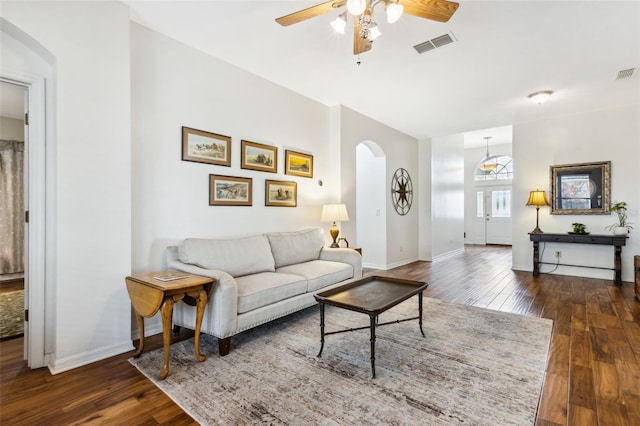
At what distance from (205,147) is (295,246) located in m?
1.49

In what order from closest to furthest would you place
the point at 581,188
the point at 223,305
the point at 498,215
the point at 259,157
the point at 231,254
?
the point at 223,305 < the point at 231,254 < the point at 259,157 < the point at 581,188 < the point at 498,215

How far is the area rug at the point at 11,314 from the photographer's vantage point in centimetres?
278

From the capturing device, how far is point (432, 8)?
6.51 ft

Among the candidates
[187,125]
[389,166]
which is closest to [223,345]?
[187,125]

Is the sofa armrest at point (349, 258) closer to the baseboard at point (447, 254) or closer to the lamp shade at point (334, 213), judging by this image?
the lamp shade at point (334, 213)

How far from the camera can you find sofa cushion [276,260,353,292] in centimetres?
317

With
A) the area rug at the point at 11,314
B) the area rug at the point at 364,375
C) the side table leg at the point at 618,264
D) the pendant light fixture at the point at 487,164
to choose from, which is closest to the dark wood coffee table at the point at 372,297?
the area rug at the point at 364,375

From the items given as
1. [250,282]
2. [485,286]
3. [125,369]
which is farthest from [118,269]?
[485,286]

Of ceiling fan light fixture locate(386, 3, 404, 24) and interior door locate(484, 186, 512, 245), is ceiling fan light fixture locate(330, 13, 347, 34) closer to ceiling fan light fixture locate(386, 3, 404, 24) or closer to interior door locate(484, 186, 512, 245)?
ceiling fan light fixture locate(386, 3, 404, 24)

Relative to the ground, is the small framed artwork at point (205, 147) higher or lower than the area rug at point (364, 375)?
higher

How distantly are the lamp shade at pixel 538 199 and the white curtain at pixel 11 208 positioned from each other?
8.13 meters

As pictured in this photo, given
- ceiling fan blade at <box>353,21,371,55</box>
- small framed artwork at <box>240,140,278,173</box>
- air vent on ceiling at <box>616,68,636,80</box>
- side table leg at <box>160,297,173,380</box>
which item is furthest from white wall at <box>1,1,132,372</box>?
air vent on ceiling at <box>616,68,636,80</box>

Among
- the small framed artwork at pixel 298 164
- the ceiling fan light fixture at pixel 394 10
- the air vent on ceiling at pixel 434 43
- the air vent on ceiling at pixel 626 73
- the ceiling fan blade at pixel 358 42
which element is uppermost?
the air vent on ceiling at pixel 626 73

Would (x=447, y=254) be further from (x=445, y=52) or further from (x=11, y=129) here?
(x=11, y=129)
